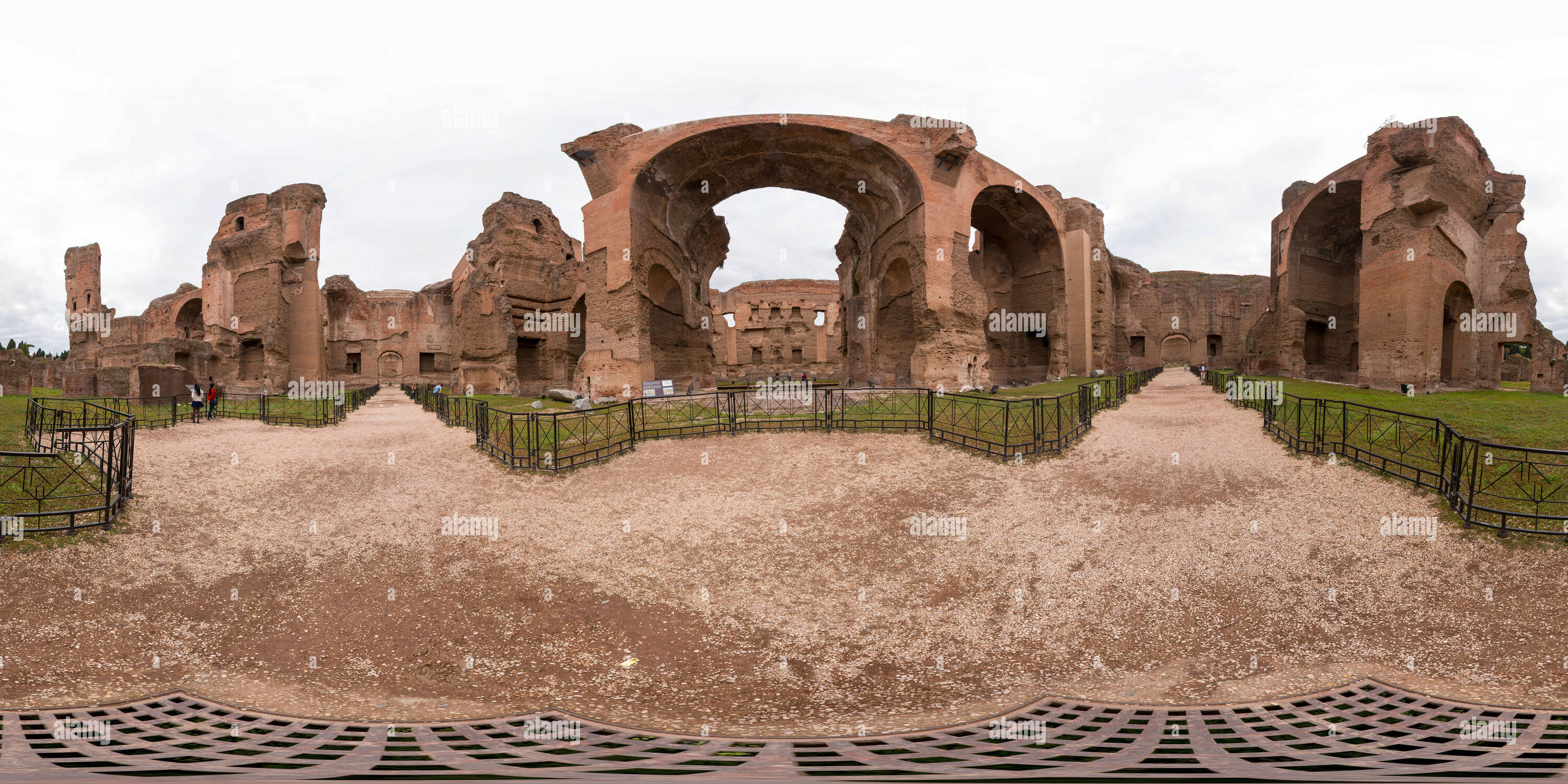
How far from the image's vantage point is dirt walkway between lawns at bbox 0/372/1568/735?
14.1 feet

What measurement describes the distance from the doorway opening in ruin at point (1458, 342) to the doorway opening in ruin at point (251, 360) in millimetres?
48431

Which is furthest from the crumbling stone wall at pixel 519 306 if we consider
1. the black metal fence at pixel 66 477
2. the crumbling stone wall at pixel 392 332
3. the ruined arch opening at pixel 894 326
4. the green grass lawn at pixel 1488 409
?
the green grass lawn at pixel 1488 409

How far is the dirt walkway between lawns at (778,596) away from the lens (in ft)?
14.1

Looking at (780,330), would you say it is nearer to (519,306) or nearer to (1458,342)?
(519,306)

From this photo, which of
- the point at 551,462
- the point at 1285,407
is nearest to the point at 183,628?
the point at 551,462

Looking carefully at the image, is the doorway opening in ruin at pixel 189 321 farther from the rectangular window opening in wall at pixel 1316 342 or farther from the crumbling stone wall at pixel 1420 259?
the rectangular window opening in wall at pixel 1316 342

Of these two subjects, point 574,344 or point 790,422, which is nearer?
point 790,422

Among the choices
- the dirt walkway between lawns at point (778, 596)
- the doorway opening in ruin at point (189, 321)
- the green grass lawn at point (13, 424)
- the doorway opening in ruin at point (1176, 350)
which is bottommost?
the dirt walkway between lawns at point (778, 596)

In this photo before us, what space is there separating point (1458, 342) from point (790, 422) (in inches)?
953

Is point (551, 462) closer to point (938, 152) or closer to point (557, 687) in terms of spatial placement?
point (557, 687)

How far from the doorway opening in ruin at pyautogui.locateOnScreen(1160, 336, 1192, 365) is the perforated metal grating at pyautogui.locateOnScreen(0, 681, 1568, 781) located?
5011 cm

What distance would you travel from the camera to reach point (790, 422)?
1252cm

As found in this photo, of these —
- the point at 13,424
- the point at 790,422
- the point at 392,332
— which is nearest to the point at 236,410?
the point at 13,424

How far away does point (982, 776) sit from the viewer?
2.75 metres
